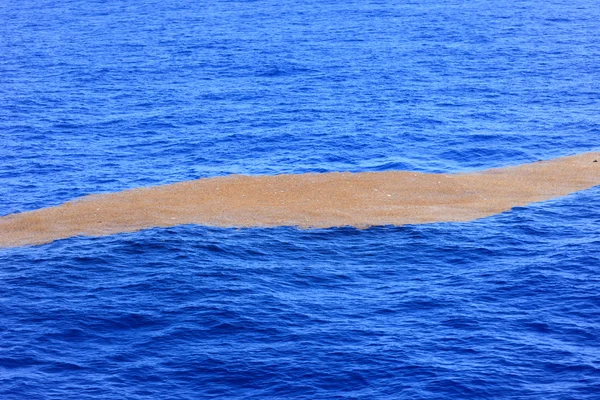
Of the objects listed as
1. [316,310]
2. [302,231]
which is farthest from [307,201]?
[316,310]

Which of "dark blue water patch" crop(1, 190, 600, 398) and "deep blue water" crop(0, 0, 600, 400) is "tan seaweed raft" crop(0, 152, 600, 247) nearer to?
"dark blue water patch" crop(1, 190, 600, 398)

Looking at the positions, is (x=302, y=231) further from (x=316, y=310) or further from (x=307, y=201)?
(x=316, y=310)

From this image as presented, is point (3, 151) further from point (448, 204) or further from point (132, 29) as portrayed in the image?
point (132, 29)

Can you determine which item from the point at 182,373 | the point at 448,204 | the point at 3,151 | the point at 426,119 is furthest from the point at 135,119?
the point at 182,373

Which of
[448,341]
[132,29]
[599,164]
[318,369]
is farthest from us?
[132,29]

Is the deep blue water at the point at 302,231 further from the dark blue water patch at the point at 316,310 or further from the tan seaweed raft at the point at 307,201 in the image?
the tan seaweed raft at the point at 307,201

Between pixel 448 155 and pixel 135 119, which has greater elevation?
pixel 135 119
